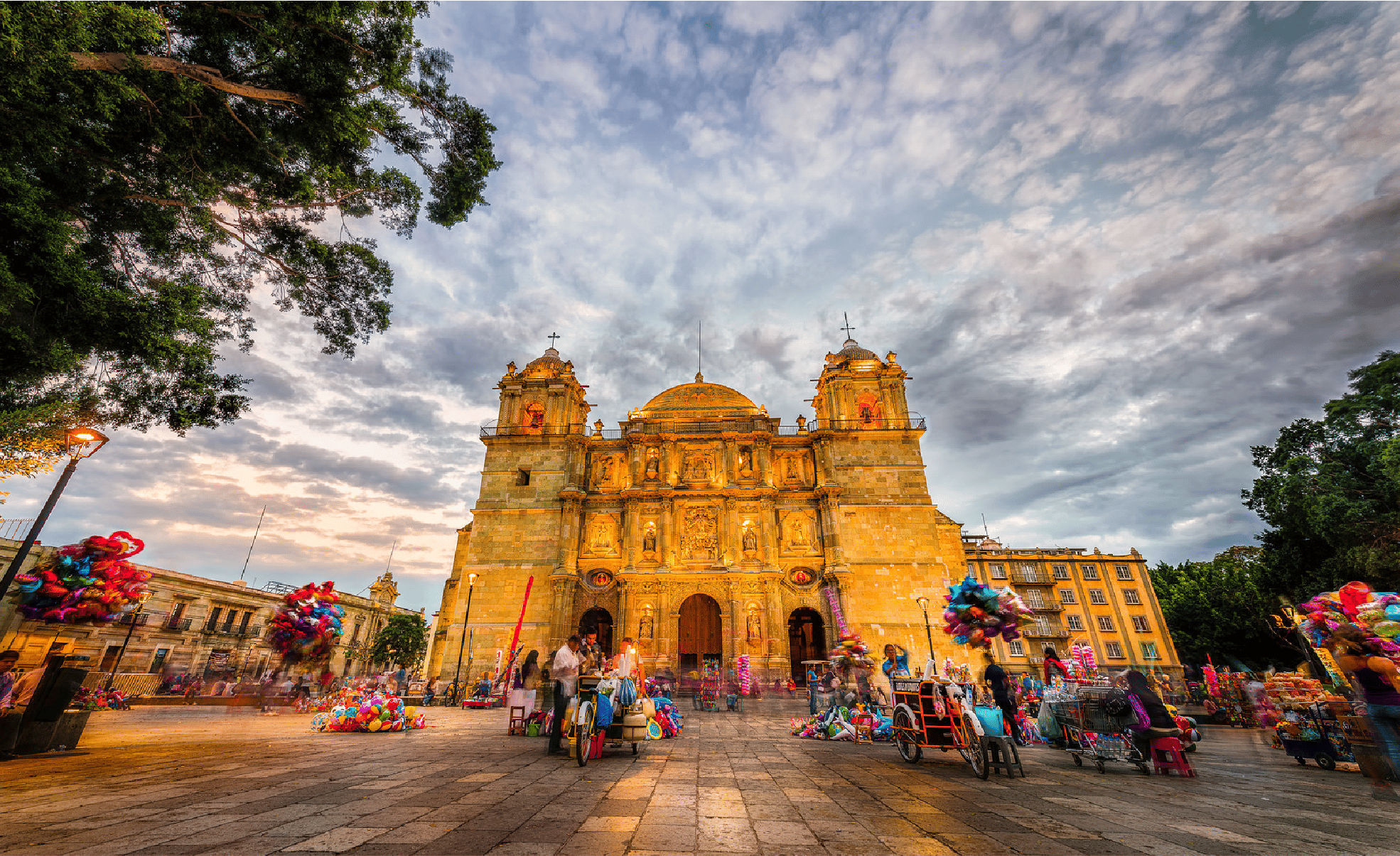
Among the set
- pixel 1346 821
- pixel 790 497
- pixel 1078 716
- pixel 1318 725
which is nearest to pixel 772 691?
pixel 790 497

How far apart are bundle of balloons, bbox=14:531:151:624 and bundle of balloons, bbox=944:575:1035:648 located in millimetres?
14424

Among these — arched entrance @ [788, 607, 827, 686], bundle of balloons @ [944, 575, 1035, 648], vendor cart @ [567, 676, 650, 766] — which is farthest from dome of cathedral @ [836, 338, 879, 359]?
vendor cart @ [567, 676, 650, 766]

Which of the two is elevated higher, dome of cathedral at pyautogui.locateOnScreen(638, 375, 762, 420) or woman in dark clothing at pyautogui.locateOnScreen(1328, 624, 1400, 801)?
dome of cathedral at pyautogui.locateOnScreen(638, 375, 762, 420)

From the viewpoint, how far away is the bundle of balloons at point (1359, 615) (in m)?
6.38

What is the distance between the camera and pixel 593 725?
23.3 ft

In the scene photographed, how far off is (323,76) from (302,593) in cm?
1080

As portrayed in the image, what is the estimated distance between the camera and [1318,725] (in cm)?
796

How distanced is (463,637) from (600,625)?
6.13 metres

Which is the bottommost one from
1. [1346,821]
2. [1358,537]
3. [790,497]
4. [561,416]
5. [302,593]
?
[1346,821]

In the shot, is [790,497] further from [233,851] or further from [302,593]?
[233,851]

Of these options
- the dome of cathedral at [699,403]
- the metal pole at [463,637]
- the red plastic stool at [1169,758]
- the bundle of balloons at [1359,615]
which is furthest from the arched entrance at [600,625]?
the bundle of balloons at [1359,615]

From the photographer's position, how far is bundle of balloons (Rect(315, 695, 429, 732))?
10.6 meters

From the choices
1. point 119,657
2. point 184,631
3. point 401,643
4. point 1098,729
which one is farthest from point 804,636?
point 401,643

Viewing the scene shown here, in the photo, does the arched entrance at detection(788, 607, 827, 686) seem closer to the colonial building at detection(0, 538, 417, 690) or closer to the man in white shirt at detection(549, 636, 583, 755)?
the man in white shirt at detection(549, 636, 583, 755)
